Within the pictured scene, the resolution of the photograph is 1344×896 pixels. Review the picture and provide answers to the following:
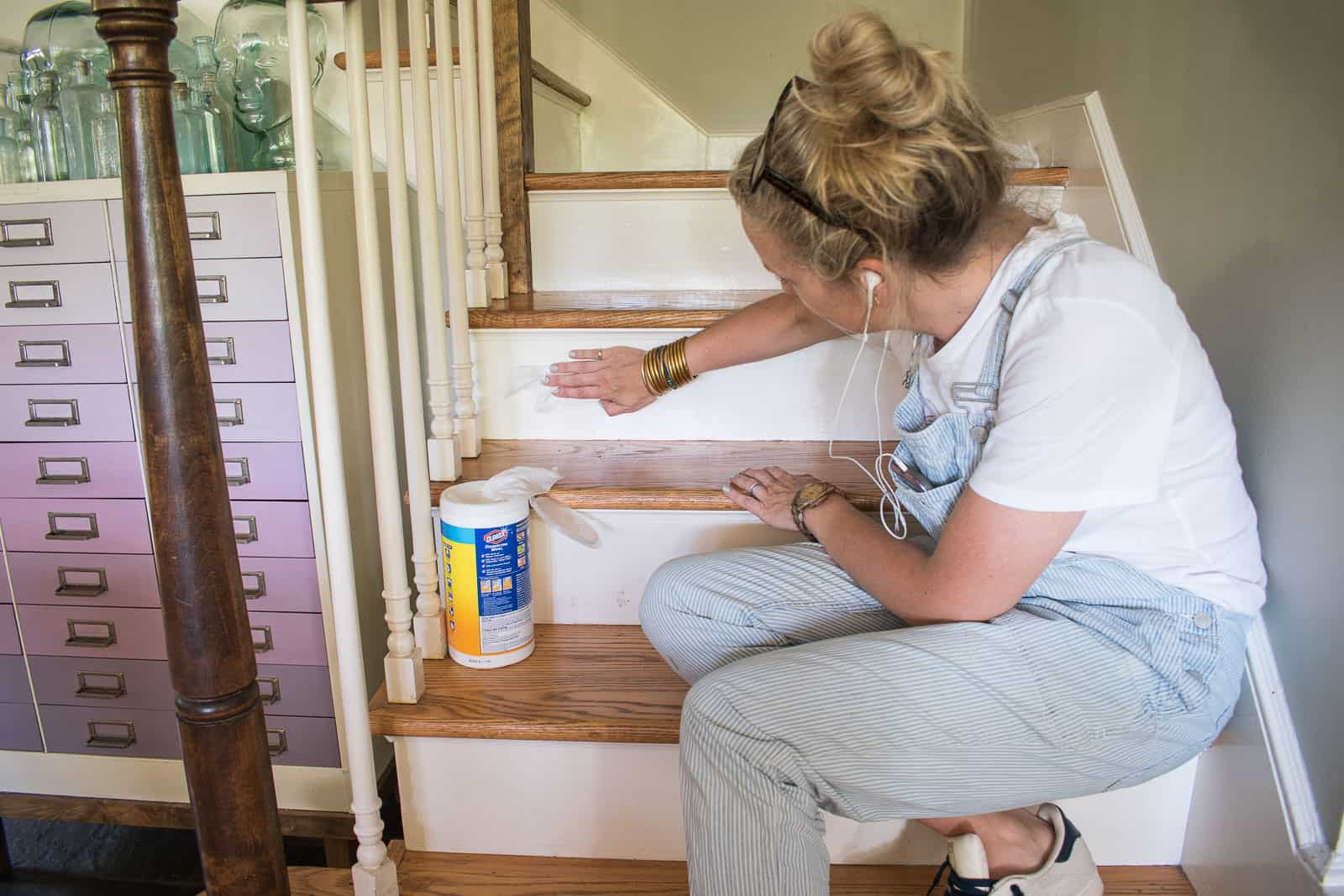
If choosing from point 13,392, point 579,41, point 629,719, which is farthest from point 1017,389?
point 579,41

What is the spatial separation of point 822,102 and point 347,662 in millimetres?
710

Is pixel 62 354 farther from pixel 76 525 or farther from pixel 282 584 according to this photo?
pixel 282 584

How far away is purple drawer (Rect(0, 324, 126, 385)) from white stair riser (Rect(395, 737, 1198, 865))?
81 cm

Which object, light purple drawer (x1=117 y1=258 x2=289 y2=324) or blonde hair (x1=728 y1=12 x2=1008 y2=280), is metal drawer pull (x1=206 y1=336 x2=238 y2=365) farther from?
blonde hair (x1=728 y1=12 x2=1008 y2=280)

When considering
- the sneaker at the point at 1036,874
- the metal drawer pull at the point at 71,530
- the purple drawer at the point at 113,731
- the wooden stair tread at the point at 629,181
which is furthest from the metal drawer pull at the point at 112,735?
the sneaker at the point at 1036,874

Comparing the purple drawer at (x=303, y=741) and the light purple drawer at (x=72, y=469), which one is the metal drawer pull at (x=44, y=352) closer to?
the light purple drawer at (x=72, y=469)

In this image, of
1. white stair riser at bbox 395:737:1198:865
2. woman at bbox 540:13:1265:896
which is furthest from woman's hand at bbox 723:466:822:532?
white stair riser at bbox 395:737:1198:865

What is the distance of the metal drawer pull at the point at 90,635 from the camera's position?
1.47 meters

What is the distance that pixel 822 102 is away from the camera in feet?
2.26

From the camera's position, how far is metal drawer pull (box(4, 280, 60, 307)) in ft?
4.40

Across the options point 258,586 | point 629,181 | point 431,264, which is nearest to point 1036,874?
point 431,264

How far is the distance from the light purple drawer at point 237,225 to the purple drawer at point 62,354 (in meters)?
0.21

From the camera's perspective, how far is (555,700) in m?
0.99

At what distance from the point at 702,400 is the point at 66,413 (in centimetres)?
100
